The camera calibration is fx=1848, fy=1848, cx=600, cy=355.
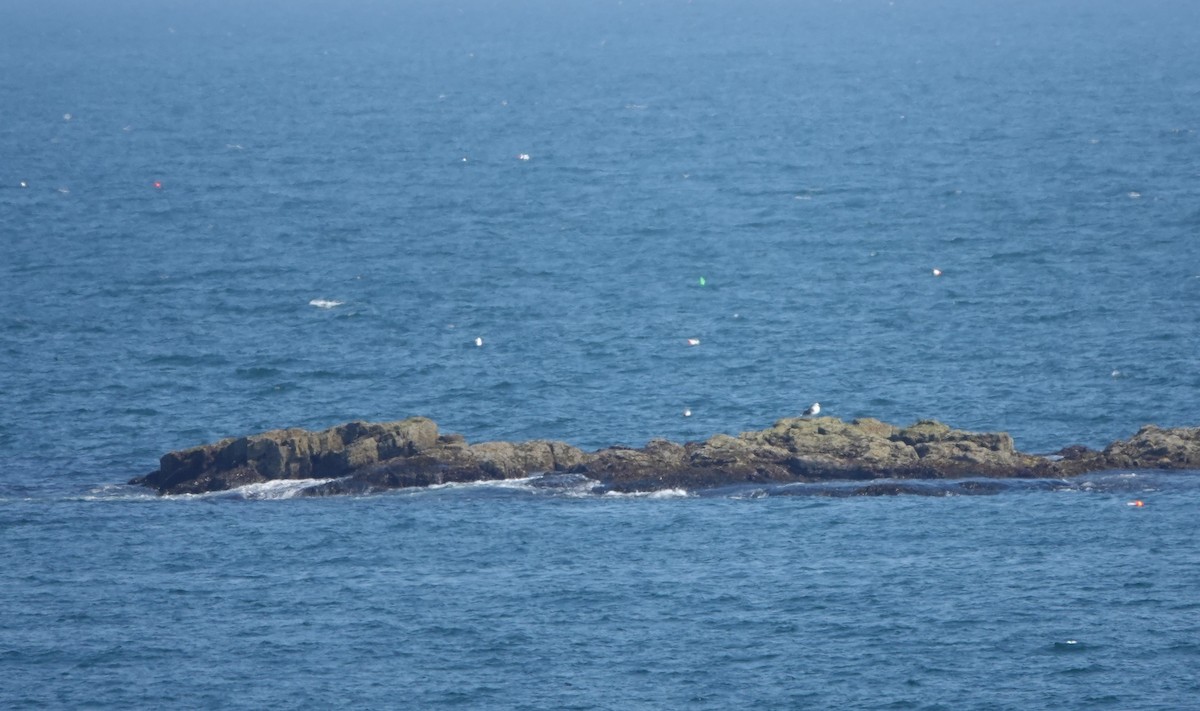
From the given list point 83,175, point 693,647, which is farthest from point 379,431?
point 83,175

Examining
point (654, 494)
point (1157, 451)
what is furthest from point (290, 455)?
point (1157, 451)

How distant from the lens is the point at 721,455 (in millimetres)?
69938

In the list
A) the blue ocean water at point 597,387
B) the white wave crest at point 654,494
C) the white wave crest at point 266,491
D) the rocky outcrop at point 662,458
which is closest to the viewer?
the blue ocean water at point 597,387

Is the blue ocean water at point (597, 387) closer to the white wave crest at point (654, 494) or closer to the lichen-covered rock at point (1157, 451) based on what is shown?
the white wave crest at point (654, 494)

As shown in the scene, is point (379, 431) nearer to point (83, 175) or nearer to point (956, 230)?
point (956, 230)

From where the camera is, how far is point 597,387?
86.7 m

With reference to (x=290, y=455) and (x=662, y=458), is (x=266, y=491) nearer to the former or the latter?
(x=290, y=455)

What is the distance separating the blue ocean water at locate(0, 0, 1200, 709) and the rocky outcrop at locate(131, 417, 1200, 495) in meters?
1.24

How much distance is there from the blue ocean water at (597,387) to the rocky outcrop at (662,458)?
124 centimetres

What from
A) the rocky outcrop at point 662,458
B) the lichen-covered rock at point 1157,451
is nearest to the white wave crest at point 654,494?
the rocky outcrop at point 662,458

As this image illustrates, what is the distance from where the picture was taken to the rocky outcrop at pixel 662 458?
69.1 metres

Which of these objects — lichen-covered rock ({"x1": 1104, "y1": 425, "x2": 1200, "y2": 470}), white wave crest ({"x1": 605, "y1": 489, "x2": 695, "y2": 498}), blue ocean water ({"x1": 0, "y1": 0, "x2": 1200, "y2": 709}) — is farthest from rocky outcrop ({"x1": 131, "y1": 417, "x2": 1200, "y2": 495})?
blue ocean water ({"x1": 0, "y1": 0, "x2": 1200, "y2": 709})

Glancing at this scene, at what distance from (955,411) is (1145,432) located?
37.3 feet

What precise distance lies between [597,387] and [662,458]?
16.5 m
